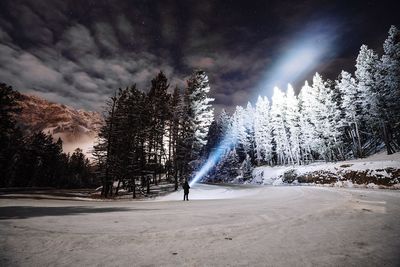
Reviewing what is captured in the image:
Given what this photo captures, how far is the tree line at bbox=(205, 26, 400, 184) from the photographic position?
1614 inches

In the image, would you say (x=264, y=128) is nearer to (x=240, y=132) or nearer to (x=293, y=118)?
(x=240, y=132)

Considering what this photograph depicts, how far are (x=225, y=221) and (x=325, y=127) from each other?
1914 inches

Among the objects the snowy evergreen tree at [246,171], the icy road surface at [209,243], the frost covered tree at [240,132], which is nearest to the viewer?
the icy road surface at [209,243]

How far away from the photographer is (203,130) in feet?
106

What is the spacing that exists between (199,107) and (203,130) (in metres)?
2.93

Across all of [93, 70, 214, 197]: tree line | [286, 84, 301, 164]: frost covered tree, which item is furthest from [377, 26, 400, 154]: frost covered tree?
[93, 70, 214, 197]: tree line

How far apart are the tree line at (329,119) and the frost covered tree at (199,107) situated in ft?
90.1

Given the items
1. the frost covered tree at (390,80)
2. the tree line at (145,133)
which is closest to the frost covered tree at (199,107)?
the tree line at (145,133)

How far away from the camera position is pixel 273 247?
5715 millimetres

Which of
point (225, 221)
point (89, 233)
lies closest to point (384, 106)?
point (225, 221)

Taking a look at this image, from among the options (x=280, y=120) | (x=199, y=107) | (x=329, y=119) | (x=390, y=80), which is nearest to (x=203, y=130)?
(x=199, y=107)

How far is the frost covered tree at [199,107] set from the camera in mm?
31828

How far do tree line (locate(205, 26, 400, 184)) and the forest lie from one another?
14 centimetres

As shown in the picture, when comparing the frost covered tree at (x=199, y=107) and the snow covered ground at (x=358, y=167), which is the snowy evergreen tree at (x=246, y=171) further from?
the frost covered tree at (x=199, y=107)
